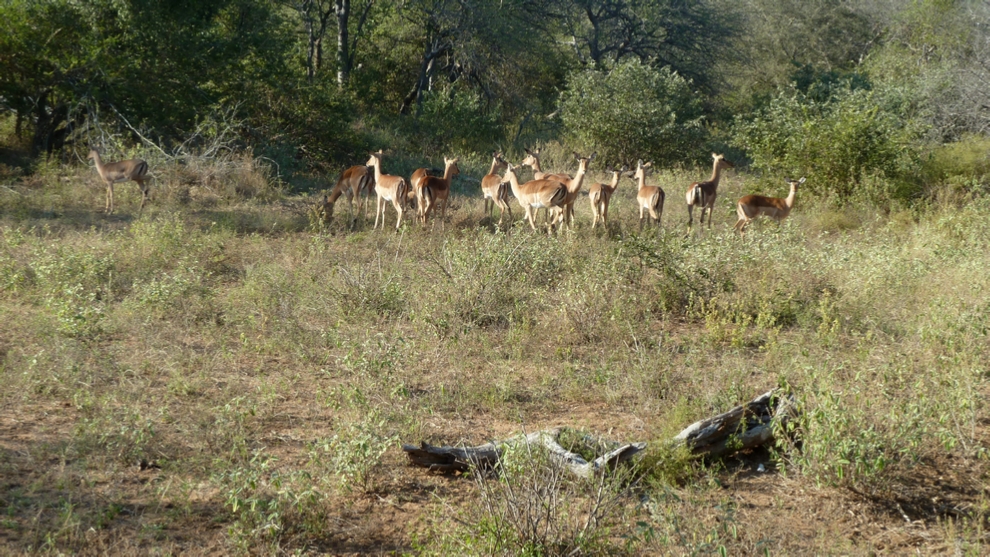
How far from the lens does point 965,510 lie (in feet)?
12.4

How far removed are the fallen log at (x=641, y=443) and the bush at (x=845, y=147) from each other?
7695 mm

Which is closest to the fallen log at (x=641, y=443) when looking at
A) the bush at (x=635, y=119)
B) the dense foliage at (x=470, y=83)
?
the dense foliage at (x=470, y=83)

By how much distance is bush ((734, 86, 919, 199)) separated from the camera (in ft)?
35.9

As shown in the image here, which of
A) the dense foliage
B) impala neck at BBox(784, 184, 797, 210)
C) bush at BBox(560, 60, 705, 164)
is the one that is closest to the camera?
impala neck at BBox(784, 184, 797, 210)

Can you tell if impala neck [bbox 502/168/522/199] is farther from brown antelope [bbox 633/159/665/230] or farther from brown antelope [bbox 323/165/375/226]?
brown antelope [bbox 323/165/375/226]

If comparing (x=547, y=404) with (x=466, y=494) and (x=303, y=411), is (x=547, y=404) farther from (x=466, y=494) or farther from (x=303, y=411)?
(x=303, y=411)

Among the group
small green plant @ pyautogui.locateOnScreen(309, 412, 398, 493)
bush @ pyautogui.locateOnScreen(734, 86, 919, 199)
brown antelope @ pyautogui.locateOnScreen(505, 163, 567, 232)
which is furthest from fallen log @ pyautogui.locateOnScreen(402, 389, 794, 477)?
bush @ pyautogui.locateOnScreen(734, 86, 919, 199)

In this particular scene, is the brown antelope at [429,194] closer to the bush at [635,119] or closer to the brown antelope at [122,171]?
the brown antelope at [122,171]

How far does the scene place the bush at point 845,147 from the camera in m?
10.9

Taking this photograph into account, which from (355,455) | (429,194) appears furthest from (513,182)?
(355,455)

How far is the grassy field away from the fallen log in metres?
0.09

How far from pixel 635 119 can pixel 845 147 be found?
4815mm

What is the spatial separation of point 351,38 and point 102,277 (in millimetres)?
12879

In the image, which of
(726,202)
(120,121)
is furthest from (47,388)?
(726,202)
